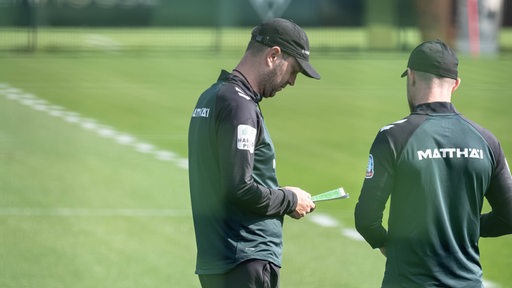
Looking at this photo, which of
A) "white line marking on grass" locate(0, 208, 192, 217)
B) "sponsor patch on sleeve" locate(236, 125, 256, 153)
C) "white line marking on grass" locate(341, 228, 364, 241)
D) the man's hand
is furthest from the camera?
"white line marking on grass" locate(0, 208, 192, 217)

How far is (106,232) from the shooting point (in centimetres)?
845

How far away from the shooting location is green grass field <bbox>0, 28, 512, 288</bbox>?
24.8ft

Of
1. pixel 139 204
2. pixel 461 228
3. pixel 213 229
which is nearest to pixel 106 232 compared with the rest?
pixel 139 204

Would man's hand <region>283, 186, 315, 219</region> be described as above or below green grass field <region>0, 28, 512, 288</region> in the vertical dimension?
above

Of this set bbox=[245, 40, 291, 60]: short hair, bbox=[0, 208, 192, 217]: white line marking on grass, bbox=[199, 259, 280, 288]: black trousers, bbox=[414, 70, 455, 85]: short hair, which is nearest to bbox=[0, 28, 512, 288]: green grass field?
bbox=[0, 208, 192, 217]: white line marking on grass

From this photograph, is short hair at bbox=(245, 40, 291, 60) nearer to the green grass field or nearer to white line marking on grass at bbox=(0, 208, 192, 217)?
the green grass field

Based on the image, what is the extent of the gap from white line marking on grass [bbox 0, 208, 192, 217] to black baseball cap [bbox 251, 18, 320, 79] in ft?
16.1

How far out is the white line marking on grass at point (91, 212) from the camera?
9.02 metres

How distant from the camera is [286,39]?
14.1 feet

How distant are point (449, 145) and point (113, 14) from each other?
58.5 ft

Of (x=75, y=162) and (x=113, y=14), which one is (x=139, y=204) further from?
(x=113, y=14)

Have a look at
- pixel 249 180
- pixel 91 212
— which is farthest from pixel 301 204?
pixel 91 212

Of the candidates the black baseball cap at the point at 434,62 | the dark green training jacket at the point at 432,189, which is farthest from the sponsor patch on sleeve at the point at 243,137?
the black baseball cap at the point at 434,62

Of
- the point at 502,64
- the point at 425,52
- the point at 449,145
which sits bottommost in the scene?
the point at 502,64
